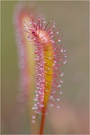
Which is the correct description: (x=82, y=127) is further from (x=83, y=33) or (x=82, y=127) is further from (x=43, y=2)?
(x=43, y=2)

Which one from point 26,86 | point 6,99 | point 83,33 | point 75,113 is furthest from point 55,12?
point 26,86

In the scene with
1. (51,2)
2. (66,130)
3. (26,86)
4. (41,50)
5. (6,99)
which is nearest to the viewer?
(41,50)

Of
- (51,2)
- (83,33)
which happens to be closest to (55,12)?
(51,2)

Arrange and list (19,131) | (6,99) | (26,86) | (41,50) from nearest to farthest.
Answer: (41,50)
(26,86)
(19,131)
(6,99)

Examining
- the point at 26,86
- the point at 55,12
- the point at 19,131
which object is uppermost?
the point at 55,12

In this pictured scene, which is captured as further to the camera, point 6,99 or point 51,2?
point 51,2

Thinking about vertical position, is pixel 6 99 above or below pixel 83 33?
below
